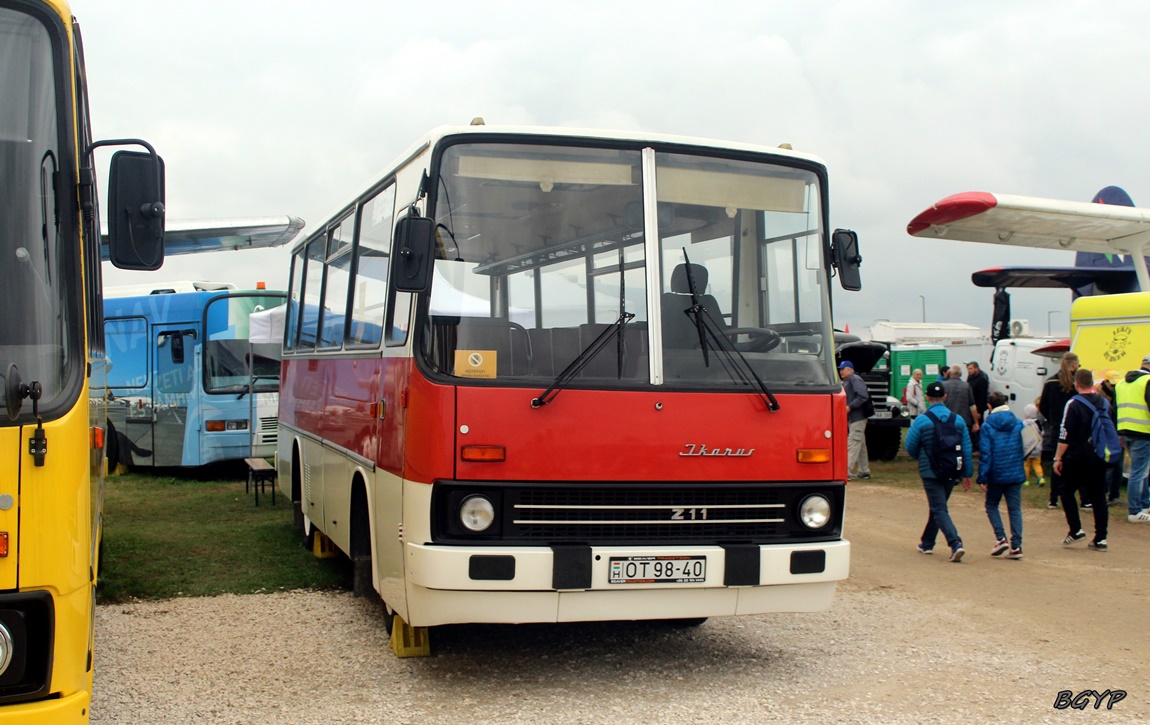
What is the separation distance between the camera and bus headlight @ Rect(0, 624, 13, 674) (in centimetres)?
361

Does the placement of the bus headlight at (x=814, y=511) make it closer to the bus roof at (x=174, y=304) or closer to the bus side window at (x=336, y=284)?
the bus side window at (x=336, y=284)

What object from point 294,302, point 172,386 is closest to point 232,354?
point 172,386

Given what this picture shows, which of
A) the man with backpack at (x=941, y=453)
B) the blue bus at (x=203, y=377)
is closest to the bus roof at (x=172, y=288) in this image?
the blue bus at (x=203, y=377)

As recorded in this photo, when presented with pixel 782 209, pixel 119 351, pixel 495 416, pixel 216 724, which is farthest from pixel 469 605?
pixel 119 351

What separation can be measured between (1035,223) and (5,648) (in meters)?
19.1

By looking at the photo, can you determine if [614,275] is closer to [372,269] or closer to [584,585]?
[584,585]

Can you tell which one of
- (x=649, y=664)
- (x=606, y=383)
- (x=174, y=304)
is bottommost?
(x=649, y=664)

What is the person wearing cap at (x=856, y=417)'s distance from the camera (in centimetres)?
1823

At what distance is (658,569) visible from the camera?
5914 mm

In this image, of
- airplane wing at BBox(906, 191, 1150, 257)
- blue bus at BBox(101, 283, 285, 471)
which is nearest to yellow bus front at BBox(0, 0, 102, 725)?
blue bus at BBox(101, 283, 285, 471)

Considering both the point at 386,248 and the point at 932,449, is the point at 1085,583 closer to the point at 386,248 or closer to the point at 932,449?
the point at 932,449

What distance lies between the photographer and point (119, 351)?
18.0 meters

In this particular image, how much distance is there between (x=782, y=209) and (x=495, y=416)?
215cm

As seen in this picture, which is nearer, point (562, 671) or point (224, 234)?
point (562, 671)
